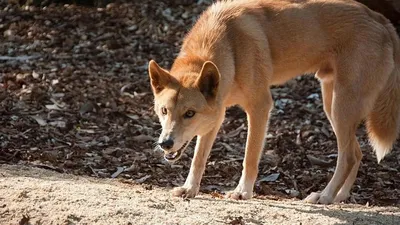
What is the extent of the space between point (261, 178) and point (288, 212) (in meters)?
1.83

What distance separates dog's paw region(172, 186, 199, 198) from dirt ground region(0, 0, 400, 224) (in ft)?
0.29

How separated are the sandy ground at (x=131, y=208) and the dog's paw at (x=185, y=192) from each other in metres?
0.06

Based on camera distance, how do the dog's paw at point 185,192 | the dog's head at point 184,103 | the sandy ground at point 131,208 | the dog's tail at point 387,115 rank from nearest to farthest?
the sandy ground at point 131,208 → the dog's head at point 184,103 → the dog's paw at point 185,192 → the dog's tail at point 387,115

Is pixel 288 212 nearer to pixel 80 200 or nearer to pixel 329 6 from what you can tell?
pixel 80 200

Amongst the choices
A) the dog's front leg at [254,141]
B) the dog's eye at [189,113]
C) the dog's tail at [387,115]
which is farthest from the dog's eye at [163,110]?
the dog's tail at [387,115]

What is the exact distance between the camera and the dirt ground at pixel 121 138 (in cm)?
516

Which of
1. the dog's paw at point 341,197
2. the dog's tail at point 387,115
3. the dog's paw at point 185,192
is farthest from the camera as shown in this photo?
the dog's tail at point 387,115

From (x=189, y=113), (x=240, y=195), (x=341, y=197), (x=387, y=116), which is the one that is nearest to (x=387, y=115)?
(x=387, y=116)

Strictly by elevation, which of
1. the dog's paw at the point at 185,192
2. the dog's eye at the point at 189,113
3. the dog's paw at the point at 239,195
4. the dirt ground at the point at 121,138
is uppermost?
the dog's eye at the point at 189,113

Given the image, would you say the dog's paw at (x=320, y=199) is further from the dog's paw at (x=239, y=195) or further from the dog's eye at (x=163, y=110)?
the dog's eye at (x=163, y=110)

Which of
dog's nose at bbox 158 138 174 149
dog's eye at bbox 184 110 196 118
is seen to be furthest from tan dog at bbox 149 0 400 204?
dog's nose at bbox 158 138 174 149

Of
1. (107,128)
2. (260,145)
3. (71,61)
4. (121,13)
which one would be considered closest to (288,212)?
(260,145)

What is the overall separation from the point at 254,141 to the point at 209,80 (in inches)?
28.0

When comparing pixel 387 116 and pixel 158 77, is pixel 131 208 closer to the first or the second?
pixel 158 77
